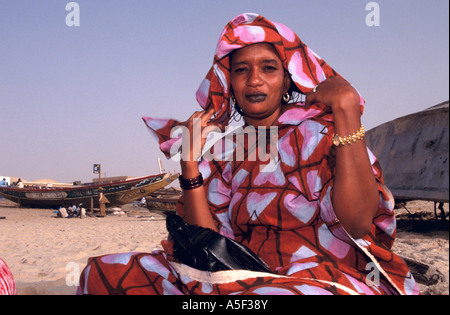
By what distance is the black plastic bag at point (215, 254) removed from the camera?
1332 mm

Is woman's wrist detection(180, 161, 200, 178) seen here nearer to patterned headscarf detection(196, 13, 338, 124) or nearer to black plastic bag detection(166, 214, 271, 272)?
black plastic bag detection(166, 214, 271, 272)

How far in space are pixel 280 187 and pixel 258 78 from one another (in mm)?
595

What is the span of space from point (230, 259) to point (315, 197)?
1.62ft

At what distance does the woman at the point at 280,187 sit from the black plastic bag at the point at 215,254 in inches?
1.6

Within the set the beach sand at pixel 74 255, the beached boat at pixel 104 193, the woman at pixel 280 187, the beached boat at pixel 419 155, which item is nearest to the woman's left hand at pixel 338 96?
the woman at pixel 280 187

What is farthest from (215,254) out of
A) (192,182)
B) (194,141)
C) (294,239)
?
(194,141)

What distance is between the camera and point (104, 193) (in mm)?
22219

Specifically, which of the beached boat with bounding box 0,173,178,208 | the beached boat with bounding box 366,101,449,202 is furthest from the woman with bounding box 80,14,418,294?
the beached boat with bounding box 0,173,178,208

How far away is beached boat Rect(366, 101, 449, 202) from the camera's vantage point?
6500mm

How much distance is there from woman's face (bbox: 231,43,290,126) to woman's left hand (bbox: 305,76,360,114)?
0.34 meters

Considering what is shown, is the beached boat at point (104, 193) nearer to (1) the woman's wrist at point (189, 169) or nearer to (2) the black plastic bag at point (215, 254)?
(1) the woman's wrist at point (189, 169)

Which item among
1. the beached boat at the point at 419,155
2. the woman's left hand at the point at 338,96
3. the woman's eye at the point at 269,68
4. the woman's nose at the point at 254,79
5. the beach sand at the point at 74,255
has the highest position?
the woman's eye at the point at 269,68

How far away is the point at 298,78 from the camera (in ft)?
6.01

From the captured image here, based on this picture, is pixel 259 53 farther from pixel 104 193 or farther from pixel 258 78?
pixel 104 193
